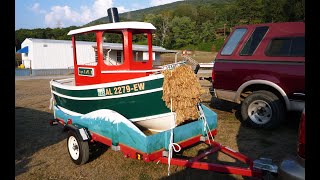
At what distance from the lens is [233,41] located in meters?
7.21

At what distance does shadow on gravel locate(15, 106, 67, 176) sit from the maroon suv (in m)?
4.50

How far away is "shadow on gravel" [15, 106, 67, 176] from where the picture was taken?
17.4 feet

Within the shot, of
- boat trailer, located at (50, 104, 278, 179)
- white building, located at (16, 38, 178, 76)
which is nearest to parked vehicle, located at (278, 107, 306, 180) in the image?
boat trailer, located at (50, 104, 278, 179)

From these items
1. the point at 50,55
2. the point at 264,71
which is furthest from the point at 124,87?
the point at 50,55

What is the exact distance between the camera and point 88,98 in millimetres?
5328

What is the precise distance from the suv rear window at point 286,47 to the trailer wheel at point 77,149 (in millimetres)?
4758

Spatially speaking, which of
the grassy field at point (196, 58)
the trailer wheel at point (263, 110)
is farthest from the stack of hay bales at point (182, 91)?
the grassy field at point (196, 58)

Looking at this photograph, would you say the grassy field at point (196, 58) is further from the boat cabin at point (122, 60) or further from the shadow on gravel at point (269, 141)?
the boat cabin at point (122, 60)

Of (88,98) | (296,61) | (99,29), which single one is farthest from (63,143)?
(296,61)

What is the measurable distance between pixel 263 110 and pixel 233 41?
2.06 metres

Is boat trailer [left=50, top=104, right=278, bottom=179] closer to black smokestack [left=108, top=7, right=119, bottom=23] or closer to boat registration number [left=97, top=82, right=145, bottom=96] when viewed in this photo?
boat registration number [left=97, top=82, right=145, bottom=96]

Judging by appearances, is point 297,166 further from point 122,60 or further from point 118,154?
point 122,60

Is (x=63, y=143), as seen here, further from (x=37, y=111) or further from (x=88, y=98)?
(x=37, y=111)
